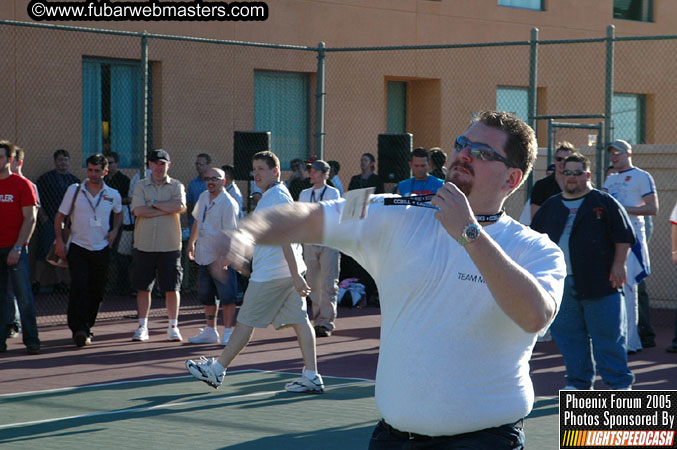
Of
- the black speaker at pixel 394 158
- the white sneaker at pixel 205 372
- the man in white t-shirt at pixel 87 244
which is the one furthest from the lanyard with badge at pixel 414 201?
the black speaker at pixel 394 158

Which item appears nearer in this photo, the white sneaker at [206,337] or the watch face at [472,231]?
the watch face at [472,231]

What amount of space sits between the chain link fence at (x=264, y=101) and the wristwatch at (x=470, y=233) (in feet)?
31.1

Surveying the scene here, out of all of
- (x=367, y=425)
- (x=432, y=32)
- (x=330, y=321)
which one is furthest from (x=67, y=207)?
(x=432, y=32)

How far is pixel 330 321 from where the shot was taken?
12711 mm

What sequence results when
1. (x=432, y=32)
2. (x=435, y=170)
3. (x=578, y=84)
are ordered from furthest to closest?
(x=578, y=84)
(x=432, y=32)
(x=435, y=170)

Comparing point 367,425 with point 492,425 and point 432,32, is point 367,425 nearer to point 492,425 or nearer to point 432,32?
point 492,425

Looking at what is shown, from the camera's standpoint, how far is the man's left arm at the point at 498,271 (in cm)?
298

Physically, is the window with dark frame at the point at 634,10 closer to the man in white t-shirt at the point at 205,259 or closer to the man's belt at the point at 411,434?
the man in white t-shirt at the point at 205,259

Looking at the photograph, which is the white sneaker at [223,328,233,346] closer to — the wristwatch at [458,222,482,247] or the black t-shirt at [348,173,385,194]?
the black t-shirt at [348,173,385,194]

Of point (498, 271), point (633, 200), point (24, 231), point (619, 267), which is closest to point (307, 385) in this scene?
point (619, 267)

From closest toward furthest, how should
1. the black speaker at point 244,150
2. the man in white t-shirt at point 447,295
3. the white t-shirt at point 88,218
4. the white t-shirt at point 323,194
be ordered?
the man in white t-shirt at point 447,295, the white t-shirt at point 88,218, the white t-shirt at point 323,194, the black speaker at point 244,150

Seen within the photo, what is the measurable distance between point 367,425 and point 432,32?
1469 centimetres

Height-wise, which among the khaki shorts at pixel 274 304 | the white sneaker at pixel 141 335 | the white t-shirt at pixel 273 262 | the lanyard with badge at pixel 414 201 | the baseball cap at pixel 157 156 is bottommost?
the white sneaker at pixel 141 335

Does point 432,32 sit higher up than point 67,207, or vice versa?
point 432,32
